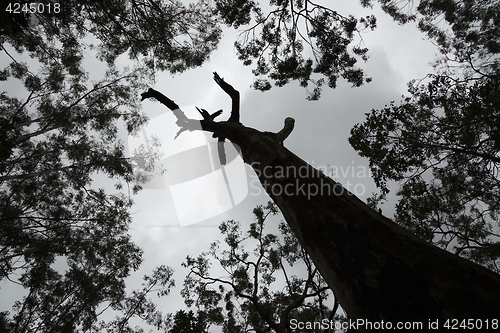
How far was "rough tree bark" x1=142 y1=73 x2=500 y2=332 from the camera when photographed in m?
1.09

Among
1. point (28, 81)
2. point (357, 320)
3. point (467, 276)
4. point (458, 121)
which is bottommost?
point (357, 320)

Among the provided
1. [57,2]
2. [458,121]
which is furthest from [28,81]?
[458,121]

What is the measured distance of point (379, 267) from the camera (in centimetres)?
134

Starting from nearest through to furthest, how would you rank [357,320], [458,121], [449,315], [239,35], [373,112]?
[449,315] → [357,320] → [458,121] → [373,112] → [239,35]

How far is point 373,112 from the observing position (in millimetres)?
6855

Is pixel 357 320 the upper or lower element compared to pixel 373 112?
lower

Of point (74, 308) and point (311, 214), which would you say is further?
point (74, 308)

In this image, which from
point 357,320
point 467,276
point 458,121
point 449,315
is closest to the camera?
point 449,315

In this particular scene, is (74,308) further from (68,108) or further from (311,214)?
(311,214)

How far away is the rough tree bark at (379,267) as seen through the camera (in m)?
1.09

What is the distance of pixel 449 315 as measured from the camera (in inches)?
40.7

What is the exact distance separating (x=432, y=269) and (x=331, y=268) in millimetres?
524

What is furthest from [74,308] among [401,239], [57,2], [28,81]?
[401,239]

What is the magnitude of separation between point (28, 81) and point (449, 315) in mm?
13694
